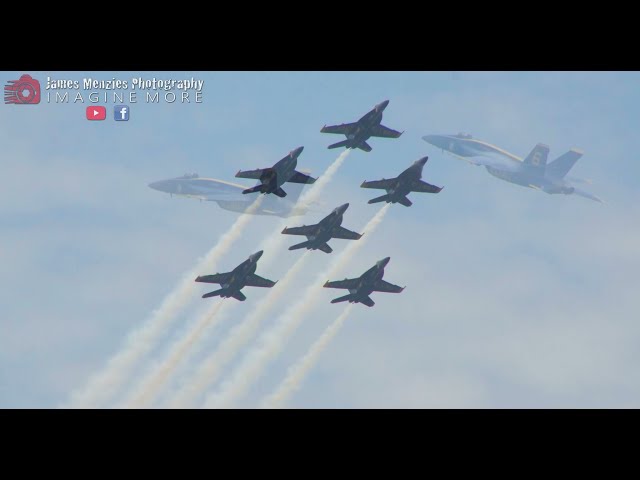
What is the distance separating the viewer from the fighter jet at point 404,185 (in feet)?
445

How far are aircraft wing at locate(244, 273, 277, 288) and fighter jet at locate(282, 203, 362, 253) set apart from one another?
5.69 m

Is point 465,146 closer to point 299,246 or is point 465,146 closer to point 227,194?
point 227,194

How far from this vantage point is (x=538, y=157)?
184375 millimetres

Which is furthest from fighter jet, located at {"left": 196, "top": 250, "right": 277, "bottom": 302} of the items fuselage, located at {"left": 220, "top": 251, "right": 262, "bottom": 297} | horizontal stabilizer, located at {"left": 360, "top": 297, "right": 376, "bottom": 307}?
horizontal stabilizer, located at {"left": 360, "top": 297, "right": 376, "bottom": 307}

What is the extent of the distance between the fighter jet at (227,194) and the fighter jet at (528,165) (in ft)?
101

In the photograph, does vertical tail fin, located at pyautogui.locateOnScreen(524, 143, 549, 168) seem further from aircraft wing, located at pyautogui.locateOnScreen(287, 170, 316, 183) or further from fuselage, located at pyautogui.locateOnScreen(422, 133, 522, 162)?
aircraft wing, located at pyautogui.locateOnScreen(287, 170, 316, 183)

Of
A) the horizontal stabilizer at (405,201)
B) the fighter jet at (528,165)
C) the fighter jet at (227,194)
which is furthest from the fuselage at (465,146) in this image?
the horizontal stabilizer at (405,201)

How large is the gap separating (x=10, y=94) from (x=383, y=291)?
4840 cm

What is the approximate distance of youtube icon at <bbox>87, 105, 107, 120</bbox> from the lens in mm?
126625

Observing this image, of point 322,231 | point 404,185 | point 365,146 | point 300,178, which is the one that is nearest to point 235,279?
point 322,231

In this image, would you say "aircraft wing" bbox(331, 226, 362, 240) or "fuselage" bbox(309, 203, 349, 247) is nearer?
"fuselage" bbox(309, 203, 349, 247)

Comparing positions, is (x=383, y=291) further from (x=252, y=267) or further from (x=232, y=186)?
(x=232, y=186)

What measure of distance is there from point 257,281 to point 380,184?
61.3ft
